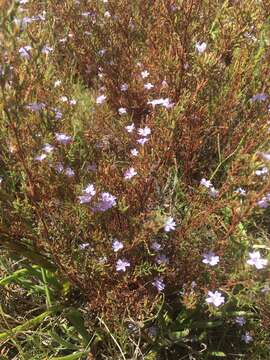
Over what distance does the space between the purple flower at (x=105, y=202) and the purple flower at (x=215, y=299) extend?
0.54 metres

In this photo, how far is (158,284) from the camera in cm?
205

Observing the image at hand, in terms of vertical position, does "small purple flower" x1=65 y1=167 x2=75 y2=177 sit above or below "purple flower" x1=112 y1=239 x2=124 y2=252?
above

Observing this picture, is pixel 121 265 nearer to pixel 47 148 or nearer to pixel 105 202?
pixel 105 202

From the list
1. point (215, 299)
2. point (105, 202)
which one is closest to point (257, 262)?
point (215, 299)

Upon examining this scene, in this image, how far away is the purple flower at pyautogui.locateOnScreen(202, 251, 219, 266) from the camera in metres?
2.00

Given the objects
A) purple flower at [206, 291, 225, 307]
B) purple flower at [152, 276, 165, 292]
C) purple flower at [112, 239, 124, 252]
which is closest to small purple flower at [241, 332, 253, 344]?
purple flower at [206, 291, 225, 307]

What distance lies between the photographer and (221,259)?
207 centimetres

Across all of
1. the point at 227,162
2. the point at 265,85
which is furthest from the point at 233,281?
the point at 265,85

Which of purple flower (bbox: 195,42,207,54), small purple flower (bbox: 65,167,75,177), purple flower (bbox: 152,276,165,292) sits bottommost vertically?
purple flower (bbox: 152,276,165,292)

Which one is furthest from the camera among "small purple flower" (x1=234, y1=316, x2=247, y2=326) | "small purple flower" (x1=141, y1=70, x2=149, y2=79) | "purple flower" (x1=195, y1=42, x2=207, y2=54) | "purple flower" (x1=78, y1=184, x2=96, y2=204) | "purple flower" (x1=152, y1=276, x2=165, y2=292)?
"small purple flower" (x1=141, y1=70, x2=149, y2=79)

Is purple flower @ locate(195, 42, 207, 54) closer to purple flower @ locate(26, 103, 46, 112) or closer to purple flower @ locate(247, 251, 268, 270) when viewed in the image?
purple flower @ locate(26, 103, 46, 112)

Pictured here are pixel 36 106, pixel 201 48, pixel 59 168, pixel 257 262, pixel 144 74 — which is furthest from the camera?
pixel 144 74

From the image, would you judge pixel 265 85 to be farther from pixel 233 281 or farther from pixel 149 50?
pixel 233 281

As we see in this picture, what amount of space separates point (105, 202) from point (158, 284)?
0.43m
